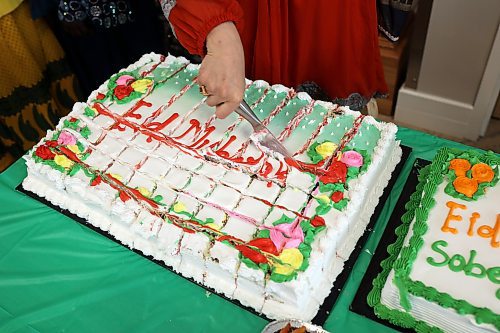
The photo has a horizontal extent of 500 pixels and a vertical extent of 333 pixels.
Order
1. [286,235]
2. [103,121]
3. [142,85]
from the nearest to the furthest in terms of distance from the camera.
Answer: [286,235] < [103,121] < [142,85]

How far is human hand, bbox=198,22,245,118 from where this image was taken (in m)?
1.46

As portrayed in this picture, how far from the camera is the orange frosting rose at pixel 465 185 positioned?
4.71ft

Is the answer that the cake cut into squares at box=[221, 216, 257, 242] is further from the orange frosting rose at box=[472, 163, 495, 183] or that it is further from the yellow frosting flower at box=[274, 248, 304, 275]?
the orange frosting rose at box=[472, 163, 495, 183]

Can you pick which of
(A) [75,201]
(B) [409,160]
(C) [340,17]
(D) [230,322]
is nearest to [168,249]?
(D) [230,322]

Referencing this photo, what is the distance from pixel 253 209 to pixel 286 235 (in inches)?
5.4

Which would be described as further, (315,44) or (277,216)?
(315,44)

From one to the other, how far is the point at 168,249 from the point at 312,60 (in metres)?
0.90

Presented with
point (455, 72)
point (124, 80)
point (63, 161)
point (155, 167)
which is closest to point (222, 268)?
point (155, 167)

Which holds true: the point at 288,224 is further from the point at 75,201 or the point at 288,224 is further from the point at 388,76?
the point at 388,76

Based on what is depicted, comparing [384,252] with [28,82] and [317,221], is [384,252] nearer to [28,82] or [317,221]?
[317,221]

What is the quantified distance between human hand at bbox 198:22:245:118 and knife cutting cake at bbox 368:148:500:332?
1.96ft

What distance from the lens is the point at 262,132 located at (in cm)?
162

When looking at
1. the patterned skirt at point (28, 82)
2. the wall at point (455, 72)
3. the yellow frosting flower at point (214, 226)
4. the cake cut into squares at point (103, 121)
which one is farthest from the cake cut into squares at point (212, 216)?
the wall at point (455, 72)

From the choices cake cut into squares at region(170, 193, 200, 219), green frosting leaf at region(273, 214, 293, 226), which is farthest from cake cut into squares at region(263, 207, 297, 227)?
cake cut into squares at region(170, 193, 200, 219)
